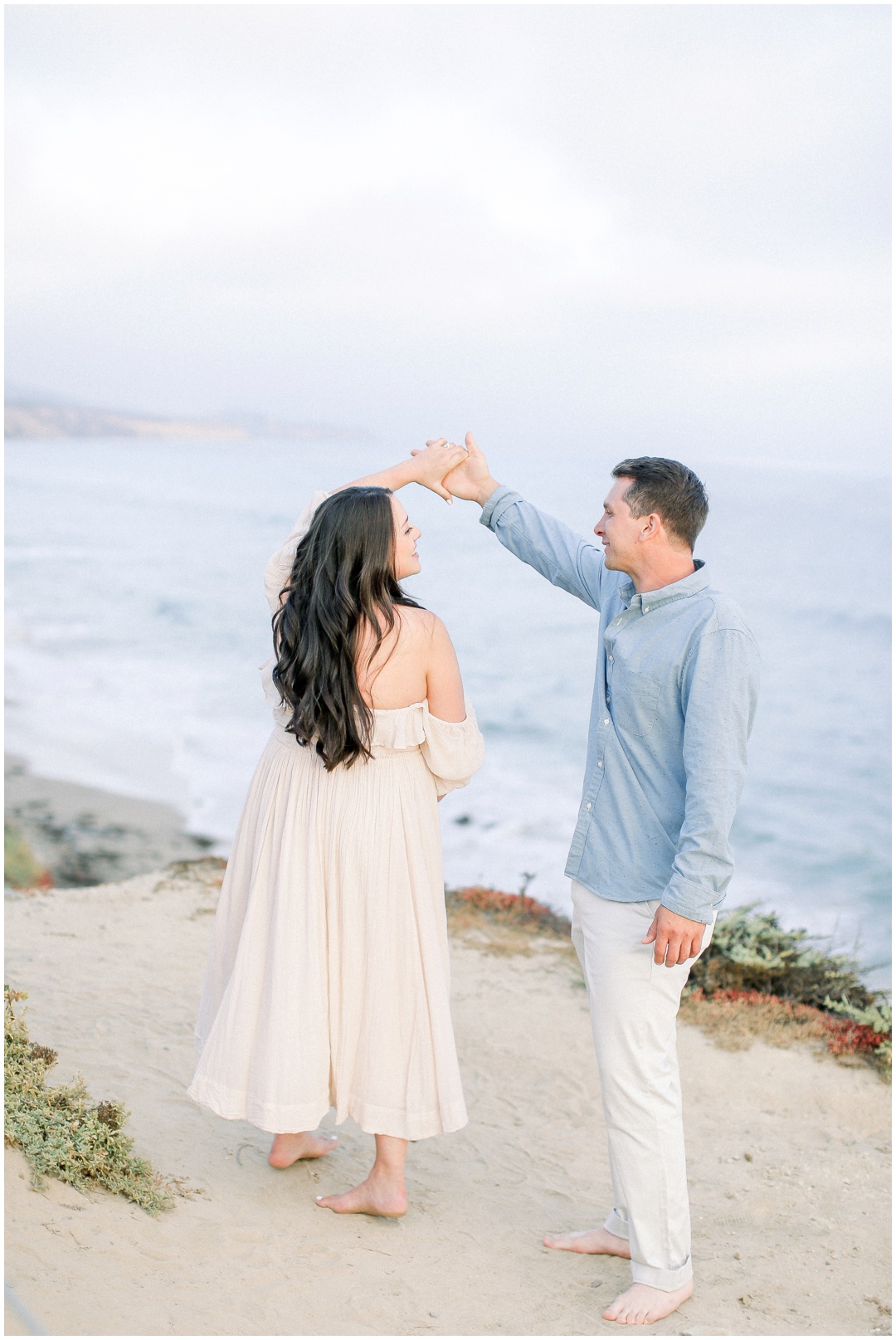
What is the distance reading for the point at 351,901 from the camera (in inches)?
129

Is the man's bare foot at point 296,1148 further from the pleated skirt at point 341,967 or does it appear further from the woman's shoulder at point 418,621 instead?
the woman's shoulder at point 418,621

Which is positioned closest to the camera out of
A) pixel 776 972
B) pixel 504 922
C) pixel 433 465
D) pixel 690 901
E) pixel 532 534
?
pixel 690 901

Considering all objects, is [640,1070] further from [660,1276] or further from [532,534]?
[532,534]

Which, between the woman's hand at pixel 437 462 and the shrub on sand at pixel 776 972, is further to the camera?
the shrub on sand at pixel 776 972

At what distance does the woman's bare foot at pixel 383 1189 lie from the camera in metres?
3.48

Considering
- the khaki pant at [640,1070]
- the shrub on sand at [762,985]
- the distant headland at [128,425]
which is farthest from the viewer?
the distant headland at [128,425]

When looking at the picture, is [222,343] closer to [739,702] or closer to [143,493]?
[143,493]

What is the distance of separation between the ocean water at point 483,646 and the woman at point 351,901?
13.0 ft

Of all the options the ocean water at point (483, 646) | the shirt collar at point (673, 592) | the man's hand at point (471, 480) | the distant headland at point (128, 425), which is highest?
the distant headland at point (128, 425)

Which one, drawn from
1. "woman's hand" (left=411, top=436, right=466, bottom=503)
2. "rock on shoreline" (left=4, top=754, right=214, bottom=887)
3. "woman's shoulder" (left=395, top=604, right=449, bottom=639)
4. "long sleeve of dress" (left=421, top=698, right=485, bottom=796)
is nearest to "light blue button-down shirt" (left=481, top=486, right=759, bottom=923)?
"long sleeve of dress" (left=421, top=698, right=485, bottom=796)

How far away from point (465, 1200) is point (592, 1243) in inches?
21.6

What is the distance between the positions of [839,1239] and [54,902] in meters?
4.83

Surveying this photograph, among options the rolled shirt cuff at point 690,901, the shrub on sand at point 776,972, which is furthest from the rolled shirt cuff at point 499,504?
the shrub on sand at point 776,972

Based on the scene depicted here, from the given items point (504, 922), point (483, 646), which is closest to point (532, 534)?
point (504, 922)
